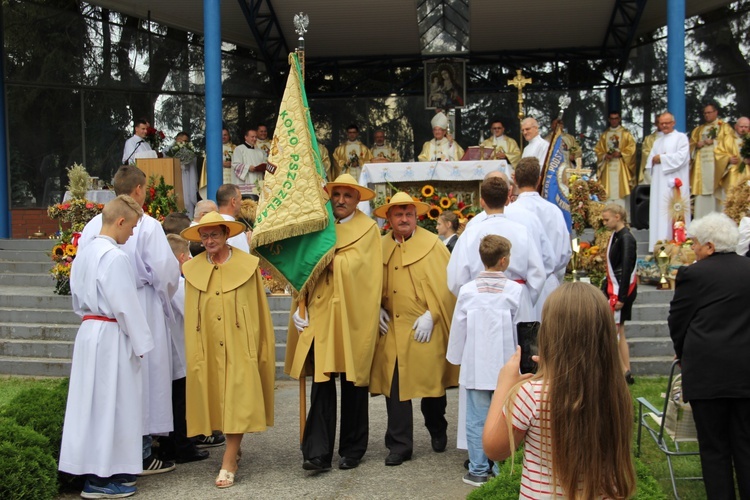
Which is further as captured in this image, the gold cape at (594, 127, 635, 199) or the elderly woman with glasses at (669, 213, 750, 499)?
the gold cape at (594, 127, 635, 199)

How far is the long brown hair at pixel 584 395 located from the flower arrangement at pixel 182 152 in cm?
1534

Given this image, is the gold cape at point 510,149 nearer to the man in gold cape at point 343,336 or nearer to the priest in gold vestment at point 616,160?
the priest in gold vestment at point 616,160

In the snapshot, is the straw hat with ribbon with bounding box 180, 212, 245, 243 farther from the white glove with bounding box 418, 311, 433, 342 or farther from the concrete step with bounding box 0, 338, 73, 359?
the concrete step with bounding box 0, 338, 73, 359

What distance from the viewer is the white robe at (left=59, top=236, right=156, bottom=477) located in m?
5.85

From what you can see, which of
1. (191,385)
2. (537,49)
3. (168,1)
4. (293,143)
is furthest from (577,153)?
(191,385)

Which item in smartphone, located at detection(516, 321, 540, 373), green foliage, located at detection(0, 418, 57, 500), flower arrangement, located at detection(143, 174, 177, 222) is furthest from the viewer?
flower arrangement, located at detection(143, 174, 177, 222)

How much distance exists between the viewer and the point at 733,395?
4793 mm

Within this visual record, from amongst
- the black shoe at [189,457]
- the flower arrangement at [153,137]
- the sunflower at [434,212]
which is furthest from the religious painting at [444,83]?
the black shoe at [189,457]

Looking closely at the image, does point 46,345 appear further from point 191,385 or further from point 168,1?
point 168,1

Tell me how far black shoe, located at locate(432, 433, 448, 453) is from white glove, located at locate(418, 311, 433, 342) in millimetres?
821

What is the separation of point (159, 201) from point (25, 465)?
811 centimetres

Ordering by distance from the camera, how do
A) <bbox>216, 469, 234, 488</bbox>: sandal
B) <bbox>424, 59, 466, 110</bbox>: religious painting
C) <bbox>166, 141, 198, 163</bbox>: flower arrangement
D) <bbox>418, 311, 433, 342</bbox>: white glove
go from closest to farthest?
1. <bbox>216, 469, 234, 488</bbox>: sandal
2. <bbox>418, 311, 433, 342</bbox>: white glove
3. <bbox>166, 141, 198, 163</bbox>: flower arrangement
4. <bbox>424, 59, 466, 110</bbox>: religious painting

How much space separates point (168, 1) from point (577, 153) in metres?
8.74

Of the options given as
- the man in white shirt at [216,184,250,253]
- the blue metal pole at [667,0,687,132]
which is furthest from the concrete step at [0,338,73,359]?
the blue metal pole at [667,0,687,132]
